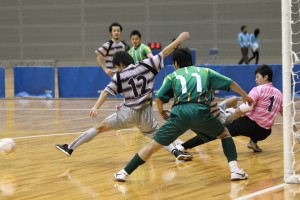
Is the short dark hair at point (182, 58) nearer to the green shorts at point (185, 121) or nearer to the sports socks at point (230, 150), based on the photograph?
the green shorts at point (185, 121)

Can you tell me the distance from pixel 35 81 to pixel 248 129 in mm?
11301

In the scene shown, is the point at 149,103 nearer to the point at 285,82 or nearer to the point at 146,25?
the point at 285,82

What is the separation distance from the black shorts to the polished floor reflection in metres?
0.28

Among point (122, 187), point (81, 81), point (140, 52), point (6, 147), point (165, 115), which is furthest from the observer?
point (81, 81)

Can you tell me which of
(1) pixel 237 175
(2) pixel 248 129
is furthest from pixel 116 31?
(1) pixel 237 175

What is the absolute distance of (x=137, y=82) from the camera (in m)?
8.69

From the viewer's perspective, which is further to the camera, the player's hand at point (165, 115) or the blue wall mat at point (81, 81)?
the blue wall mat at point (81, 81)

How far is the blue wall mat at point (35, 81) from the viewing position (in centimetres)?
1973

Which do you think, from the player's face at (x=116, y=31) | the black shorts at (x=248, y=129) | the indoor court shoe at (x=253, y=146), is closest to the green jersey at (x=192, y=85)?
the black shorts at (x=248, y=129)

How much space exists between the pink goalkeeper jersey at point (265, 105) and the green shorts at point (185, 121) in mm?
2220

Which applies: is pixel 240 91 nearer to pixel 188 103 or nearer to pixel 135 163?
pixel 188 103

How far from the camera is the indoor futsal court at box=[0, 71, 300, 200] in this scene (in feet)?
23.6

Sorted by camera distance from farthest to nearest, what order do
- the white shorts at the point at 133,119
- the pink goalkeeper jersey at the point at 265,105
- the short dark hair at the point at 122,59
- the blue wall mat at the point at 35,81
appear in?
the blue wall mat at the point at 35,81
the pink goalkeeper jersey at the point at 265,105
the white shorts at the point at 133,119
the short dark hair at the point at 122,59

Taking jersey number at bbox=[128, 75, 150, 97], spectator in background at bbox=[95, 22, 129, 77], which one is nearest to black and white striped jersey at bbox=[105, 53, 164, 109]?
jersey number at bbox=[128, 75, 150, 97]
